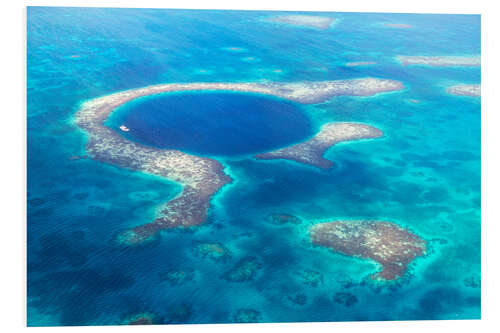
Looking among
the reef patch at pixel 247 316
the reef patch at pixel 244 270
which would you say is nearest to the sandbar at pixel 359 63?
the reef patch at pixel 244 270

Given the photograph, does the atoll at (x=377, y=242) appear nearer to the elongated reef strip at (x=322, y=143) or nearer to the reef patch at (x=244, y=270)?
the reef patch at (x=244, y=270)

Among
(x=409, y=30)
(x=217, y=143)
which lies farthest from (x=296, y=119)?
(x=409, y=30)

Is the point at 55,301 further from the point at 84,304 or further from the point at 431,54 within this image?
the point at 431,54

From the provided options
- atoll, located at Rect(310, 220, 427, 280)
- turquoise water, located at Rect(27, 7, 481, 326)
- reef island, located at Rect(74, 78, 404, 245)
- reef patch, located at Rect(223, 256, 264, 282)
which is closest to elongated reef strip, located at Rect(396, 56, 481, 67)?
turquoise water, located at Rect(27, 7, 481, 326)

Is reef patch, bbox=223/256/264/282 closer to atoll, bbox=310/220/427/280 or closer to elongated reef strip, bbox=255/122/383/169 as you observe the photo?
atoll, bbox=310/220/427/280

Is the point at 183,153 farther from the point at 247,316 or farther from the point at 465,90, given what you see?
the point at 465,90

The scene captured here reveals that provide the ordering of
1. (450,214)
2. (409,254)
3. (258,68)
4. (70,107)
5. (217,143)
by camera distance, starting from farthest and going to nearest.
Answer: (258,68)
(70,107)
(217,143)
(450,214)
(409,254)

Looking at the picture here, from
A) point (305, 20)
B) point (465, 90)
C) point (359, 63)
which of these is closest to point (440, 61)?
point (465, 90)

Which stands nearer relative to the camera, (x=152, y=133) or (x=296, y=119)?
(x=152, y=133)
